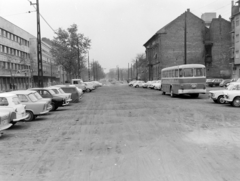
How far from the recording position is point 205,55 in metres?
62.3

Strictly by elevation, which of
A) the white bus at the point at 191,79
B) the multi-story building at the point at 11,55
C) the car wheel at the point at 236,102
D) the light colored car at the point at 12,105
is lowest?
the car wheel at the point at 236,102

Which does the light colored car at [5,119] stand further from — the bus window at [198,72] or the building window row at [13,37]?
the building window row at [13,37]

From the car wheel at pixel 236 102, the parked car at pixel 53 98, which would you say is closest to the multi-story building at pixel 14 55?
the parked car at pixel 53 98

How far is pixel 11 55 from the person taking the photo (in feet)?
178

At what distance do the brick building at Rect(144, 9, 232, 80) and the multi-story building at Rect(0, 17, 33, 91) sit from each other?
29819mm

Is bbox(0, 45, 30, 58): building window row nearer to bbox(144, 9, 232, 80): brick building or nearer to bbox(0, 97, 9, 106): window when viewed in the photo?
bbox(144, 9, 232, 80): brick building

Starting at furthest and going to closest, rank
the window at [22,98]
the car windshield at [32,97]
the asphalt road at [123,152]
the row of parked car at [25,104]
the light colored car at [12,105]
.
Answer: the car windshield at [32,97]
the window at [22,98]
the light colored car at [12,105]
the row of parked car at [25,104]
the asphalt road at [123,152]

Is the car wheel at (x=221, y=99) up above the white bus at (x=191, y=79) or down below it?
below

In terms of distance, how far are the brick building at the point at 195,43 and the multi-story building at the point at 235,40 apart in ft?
8.41

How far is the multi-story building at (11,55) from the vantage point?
5003cm

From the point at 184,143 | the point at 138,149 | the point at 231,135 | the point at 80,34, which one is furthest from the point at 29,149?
the point at 80,34

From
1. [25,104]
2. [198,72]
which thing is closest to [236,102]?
[198,72]

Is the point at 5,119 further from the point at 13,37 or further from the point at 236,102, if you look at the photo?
the point at 13,37

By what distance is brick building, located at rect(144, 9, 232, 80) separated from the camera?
61.8 meters
